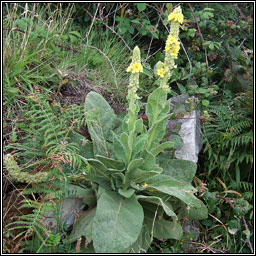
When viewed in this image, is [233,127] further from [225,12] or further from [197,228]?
[225,12]

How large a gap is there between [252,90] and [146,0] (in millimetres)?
1820

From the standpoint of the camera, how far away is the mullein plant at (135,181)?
240 centimetres

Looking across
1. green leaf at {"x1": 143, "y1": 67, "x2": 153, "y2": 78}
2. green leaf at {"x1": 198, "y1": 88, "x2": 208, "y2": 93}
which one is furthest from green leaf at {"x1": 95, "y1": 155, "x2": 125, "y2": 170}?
green leaf at {"x1": 198, "y1": 88, "x2": 208, "y2": 93}

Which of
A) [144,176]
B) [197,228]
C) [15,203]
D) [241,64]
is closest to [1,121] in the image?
[15,203]

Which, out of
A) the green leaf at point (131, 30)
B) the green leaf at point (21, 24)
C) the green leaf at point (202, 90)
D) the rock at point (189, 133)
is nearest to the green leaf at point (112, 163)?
the rock at point (189, 133)

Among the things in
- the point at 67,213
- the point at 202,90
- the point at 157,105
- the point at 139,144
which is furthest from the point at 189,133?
the point at 67,213

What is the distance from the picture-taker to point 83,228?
2.52 meters

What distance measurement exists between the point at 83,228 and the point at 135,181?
53cm

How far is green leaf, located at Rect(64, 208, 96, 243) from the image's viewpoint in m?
2.46

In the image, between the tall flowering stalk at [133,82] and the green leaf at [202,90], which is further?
the green leaf at [202,90]

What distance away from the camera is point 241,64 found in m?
3.93

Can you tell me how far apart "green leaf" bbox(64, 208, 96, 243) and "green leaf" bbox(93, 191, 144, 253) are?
144mm

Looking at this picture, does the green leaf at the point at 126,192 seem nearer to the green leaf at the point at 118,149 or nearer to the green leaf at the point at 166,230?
the green leaf at the point at 118,149

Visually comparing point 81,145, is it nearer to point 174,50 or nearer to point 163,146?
point 163,146
